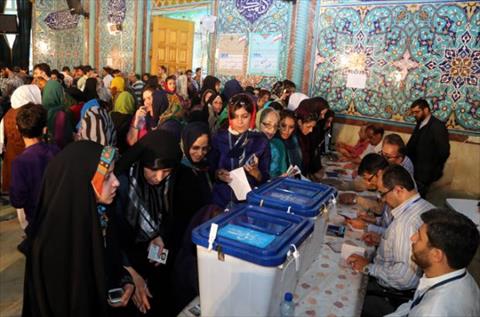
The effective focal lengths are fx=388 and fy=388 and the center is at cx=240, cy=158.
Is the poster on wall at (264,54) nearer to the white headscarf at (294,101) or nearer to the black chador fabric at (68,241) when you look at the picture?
the white headscarf at (294,101)

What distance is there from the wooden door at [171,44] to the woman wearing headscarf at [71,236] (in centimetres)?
860

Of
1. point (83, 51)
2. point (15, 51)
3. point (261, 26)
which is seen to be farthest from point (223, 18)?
point (15, 51)

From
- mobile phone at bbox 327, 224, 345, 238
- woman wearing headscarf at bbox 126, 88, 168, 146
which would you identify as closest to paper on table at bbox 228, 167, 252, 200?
mobile phone at bbox 327, 224, 345, 238

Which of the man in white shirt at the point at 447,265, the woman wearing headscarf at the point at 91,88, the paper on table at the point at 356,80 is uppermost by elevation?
the paper on table at the point at 356,80

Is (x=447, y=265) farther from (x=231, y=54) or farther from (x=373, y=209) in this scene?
(x=231, y=54)

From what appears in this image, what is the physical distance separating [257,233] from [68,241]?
739mm

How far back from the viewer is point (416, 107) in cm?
500

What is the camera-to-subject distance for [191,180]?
2176mm

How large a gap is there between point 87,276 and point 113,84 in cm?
649

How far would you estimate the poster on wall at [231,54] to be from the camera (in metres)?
7.70

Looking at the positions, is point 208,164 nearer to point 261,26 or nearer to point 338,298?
point 338,298

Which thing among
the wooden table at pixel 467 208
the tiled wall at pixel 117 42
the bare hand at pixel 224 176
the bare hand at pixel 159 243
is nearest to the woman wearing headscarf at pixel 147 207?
the bare hand at pixel 159 243

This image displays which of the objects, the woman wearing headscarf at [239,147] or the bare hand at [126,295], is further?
the woman wearing headscarf at [239,147]

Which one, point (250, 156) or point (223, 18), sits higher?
point (223, 18)
